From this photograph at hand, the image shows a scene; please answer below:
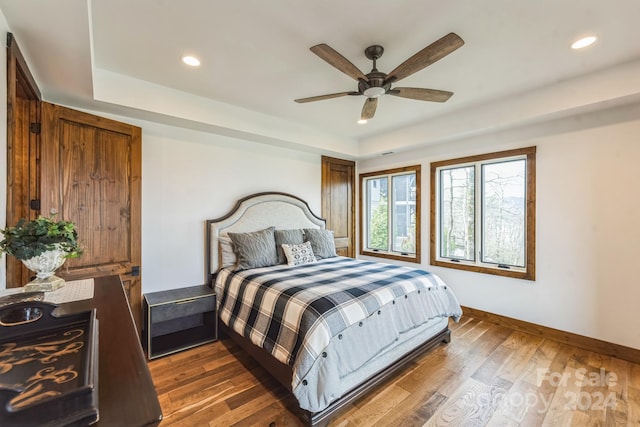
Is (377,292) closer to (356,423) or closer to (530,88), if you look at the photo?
(356,423)

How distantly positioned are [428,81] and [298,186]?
2373 millimetres

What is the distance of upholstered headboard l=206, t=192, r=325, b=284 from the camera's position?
3.40 m

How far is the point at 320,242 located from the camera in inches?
156

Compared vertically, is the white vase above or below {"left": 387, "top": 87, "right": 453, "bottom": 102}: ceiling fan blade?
below

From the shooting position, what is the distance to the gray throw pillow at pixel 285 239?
3572 mm

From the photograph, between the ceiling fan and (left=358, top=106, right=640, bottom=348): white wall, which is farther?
(left=358, top=106, right=640, bottom=348): white wall

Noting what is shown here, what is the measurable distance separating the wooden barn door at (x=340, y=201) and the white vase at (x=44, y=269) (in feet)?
11.8

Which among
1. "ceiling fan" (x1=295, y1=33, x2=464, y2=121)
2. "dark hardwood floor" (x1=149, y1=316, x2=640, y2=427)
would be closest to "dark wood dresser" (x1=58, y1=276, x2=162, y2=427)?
"dark hardwood floor" (x1=149, y1=316, x2=640, y2=427)

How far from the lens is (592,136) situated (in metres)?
2.83

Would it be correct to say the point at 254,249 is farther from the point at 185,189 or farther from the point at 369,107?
the point at 369,107

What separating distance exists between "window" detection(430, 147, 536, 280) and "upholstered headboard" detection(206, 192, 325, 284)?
188 cm

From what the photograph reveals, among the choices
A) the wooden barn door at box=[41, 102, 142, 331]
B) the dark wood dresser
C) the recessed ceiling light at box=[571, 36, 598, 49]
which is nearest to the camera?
the dark wood dresser

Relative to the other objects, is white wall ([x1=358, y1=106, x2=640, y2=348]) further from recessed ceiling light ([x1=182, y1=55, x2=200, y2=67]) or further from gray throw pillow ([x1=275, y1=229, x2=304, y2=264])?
recessed ceiling light ([x1=182, y1=55, x2=200, y2=67])

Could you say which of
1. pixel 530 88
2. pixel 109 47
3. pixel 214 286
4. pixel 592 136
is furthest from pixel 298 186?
pixel 592 136
